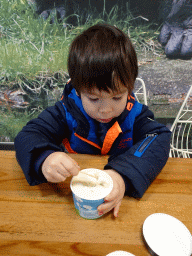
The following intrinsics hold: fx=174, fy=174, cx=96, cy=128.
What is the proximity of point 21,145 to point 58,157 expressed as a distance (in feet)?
0.62

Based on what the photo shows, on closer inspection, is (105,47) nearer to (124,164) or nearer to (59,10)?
(124,164)

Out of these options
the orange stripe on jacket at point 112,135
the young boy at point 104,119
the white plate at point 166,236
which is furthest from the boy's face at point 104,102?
the white plate at point 166,236

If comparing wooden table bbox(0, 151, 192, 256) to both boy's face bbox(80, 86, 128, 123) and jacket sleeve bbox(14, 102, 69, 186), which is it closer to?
jacket sleeve bbox(14, 102, 69, 186)

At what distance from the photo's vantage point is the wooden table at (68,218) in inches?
16.6

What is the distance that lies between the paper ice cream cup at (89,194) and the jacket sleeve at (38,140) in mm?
164

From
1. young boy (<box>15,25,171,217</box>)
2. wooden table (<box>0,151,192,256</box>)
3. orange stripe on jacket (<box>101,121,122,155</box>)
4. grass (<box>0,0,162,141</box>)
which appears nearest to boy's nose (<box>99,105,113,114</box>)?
young boy (<box>15,25,171,217</box>)

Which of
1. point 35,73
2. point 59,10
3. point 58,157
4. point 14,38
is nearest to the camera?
point 58,157

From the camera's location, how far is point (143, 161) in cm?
60

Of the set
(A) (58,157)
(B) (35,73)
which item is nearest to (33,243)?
(A) (58,157)

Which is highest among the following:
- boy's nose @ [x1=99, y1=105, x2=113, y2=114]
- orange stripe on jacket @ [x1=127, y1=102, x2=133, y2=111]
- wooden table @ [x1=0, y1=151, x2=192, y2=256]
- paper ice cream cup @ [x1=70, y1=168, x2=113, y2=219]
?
boy's nose @ [x1=99, y1=105, x2=113, y2=114]

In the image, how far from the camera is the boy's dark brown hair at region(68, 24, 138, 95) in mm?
528

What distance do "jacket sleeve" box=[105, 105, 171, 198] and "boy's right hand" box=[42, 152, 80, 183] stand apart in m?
0.14

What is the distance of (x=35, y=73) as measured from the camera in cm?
158

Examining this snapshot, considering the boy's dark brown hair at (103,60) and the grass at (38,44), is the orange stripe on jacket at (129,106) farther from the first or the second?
the grass at (38,44)
